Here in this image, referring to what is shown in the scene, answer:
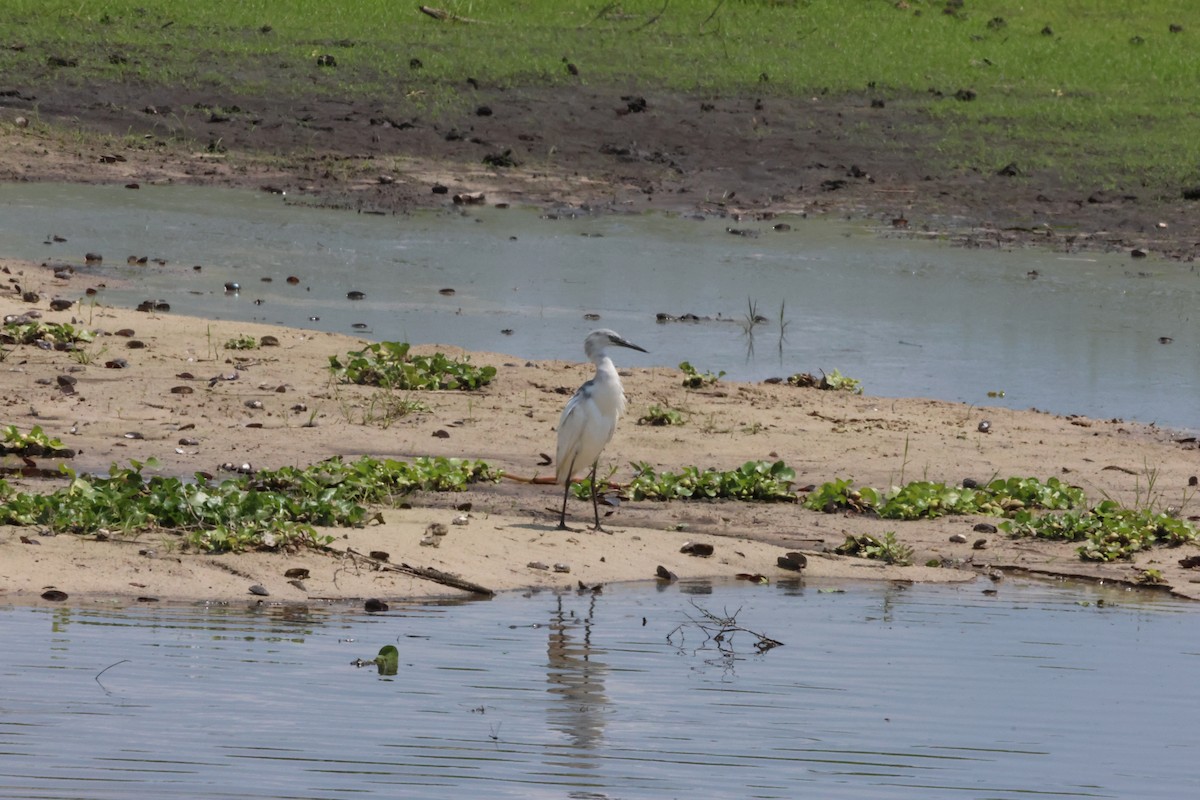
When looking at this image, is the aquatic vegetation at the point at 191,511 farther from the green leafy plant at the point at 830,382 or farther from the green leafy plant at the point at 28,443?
the green leafy plant at the point at 830,382

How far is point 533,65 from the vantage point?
23.2m

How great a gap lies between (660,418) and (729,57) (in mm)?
14588

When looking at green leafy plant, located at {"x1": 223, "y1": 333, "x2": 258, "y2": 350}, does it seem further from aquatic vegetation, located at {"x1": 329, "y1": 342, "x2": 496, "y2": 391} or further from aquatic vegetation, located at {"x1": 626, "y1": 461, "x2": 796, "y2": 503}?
aquatic vegetation, located at {"x1": 626, "y1": 461, "x2": 796, "y2": 503}

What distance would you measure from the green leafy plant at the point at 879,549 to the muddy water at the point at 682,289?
368 cm

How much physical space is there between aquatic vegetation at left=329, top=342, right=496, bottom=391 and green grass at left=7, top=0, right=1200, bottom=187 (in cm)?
1031

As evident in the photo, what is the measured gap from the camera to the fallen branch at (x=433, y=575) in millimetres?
7586

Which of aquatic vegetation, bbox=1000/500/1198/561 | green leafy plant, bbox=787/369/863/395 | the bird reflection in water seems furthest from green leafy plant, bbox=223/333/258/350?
aquatic vegetation, bbox=1000/500/1198/561

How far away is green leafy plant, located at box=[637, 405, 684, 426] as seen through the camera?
1082 cm

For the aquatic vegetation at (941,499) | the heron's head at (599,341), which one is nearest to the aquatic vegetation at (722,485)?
the aquatic vegetation at (941,499)

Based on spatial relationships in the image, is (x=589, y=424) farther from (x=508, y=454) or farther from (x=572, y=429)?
(x=508, y=454)

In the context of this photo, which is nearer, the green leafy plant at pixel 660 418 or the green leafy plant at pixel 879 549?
the green leafy plant at pixel 879 549

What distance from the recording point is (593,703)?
6.11 metres

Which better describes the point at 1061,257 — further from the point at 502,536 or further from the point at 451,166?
the point at 502,536

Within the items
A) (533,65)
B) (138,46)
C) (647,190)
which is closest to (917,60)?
(533,65)
